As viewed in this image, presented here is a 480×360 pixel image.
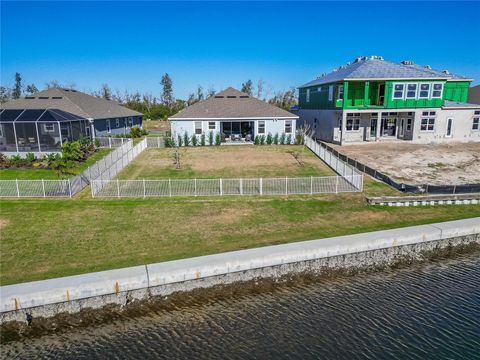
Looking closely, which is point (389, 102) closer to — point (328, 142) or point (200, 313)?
point (328, 142)

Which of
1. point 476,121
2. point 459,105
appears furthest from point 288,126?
point 476,121

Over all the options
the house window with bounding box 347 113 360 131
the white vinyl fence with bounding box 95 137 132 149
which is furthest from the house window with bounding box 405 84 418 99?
the white vinyl fence with bounding box 95 137 132 149

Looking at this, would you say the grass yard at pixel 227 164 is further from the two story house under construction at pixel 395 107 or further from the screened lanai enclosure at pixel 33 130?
the screened lanai enclosure at pixel 33 130

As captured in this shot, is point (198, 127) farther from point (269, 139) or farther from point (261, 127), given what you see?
point (269, 139)

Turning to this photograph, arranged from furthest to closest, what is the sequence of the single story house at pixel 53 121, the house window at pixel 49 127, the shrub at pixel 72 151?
the house window at pixel 49 127
the single story house at pixel 53 121
the shrub at pixel 72 151

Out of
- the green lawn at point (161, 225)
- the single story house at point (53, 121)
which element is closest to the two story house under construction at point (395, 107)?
the green lawn at point (161, 225)

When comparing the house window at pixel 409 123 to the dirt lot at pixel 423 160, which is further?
the house window at pixel 409 123
